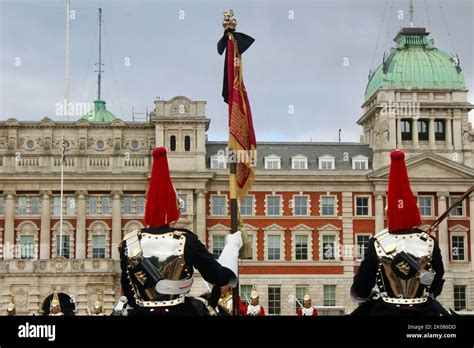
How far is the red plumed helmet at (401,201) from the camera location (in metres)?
10.7

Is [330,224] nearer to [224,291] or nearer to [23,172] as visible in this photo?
[23,172]

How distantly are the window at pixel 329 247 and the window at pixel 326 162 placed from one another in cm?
479

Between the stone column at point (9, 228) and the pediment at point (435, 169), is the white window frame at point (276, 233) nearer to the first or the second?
the pediment at point (435, 169)

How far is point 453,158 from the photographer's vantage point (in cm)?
5625

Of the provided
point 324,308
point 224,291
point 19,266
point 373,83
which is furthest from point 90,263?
point 224,291

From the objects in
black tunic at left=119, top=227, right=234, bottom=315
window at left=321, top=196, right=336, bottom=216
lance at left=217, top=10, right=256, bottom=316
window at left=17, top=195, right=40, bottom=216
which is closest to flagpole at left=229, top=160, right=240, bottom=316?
lance at left=217, top=10, right=256, bottom=316

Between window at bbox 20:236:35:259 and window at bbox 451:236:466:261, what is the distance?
85.7 ft

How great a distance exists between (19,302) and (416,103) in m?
27.2

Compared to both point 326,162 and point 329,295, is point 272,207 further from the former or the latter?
point 329,295

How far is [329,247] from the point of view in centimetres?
5550

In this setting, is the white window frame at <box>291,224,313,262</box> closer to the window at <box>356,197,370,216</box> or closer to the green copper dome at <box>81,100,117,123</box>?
the window at <box>356,197,370,216</box>

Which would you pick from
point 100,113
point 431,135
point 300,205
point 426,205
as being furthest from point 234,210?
point 100,113

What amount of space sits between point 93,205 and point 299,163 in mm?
13586

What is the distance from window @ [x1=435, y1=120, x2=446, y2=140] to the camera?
56.7m
